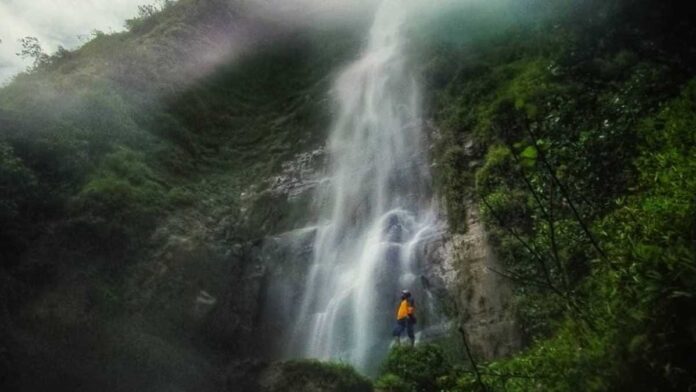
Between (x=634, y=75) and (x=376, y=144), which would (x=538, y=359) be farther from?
(x=376, y=144)

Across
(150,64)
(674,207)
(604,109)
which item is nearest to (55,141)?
(150,64)

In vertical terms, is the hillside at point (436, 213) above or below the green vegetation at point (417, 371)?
above

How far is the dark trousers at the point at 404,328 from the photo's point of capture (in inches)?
451

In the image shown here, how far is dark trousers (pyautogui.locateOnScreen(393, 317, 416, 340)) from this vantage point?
37.6 feet

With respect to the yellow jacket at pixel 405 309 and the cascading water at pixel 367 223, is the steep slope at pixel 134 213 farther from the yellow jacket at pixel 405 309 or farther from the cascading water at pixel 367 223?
the yellow jacket at pixel 405 309

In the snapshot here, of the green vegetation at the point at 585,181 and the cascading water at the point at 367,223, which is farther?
the cascading water at the point at 367,223

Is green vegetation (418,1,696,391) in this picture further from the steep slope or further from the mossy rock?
the steep slope

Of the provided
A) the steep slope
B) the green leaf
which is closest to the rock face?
the steep slope

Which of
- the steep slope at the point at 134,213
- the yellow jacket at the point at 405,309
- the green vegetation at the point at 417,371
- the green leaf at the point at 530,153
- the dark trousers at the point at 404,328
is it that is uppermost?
the steep slope at the point at 134,213

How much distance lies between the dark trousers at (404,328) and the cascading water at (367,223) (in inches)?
38.8

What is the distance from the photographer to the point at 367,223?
15516mm

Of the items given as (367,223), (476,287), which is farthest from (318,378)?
(367,223)

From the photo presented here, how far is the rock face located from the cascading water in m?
0.72

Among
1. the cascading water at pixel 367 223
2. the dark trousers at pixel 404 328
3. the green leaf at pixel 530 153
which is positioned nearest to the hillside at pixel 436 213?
the green leaf at pixel 530 153
